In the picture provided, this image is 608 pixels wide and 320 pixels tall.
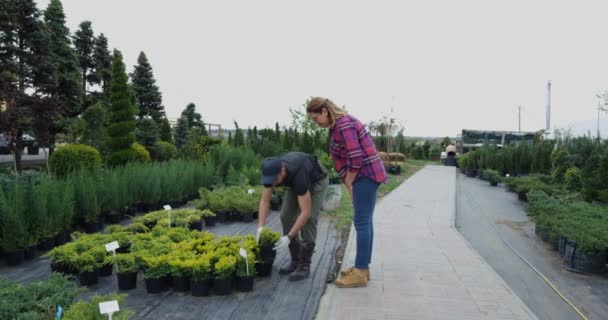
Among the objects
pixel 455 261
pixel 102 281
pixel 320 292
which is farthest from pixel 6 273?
pixel 455 261

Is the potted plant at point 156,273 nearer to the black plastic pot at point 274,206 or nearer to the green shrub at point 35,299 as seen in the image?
the green shrub at point 35,299

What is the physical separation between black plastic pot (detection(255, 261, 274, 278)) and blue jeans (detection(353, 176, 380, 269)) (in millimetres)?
798

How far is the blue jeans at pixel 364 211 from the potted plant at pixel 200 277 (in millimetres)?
1232

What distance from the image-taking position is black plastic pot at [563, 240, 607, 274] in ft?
13.3

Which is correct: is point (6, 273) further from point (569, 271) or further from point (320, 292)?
point (569, 271)

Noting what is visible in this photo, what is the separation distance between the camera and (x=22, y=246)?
12.6 feet

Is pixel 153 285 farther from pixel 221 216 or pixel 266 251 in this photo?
pixel 221 216

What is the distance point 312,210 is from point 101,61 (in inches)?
785

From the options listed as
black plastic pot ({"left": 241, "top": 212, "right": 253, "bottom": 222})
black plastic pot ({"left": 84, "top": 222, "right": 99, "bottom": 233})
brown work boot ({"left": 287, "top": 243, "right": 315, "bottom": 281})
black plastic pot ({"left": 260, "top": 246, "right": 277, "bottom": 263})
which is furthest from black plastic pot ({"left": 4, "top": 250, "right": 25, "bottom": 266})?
black plastic pot ({"left": 241, "top": 212, "right": 253, "bottom": 222})

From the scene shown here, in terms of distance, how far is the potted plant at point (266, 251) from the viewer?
3400 mm

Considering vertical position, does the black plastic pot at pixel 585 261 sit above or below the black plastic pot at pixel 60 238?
below

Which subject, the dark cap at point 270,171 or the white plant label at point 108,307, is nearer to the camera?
the white plant label at point 108,307

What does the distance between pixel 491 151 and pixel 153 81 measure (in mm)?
15282

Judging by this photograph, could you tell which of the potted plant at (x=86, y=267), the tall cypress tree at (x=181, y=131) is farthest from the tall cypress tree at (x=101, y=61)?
the potted plant at (x=86, y=267)
